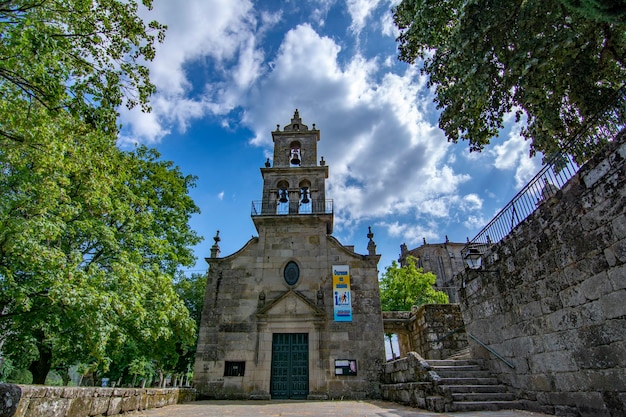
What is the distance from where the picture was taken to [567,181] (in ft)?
19.3

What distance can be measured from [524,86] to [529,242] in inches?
132

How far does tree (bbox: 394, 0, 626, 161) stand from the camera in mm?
6562

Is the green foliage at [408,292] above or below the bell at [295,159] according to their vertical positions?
below

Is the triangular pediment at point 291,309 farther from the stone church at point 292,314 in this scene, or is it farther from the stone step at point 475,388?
the stone step at point 475,388

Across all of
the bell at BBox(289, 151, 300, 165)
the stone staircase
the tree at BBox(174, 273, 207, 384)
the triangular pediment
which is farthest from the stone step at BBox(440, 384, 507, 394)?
the tree at BBox(174, 273, 207, 384)

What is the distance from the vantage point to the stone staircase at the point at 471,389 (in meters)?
6.68

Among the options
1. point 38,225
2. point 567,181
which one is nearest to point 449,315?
point 567,181

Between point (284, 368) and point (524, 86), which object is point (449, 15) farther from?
point (284, 368)

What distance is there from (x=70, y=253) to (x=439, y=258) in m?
38.8

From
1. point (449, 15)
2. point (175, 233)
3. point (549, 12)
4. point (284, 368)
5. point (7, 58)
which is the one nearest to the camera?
point (7, 58)

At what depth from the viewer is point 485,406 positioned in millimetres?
6688

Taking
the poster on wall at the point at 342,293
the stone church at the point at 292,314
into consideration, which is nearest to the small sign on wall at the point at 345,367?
the stone church at the point at 292,314

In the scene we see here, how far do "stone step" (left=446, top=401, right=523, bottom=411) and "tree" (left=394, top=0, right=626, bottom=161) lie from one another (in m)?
5.70

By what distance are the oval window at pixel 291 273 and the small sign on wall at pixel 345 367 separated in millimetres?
3817
